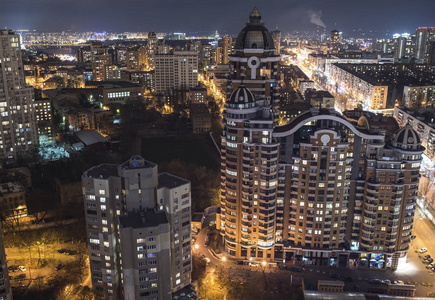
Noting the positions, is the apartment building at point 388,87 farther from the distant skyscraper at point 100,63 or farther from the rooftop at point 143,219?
the rooftop at point 143,219

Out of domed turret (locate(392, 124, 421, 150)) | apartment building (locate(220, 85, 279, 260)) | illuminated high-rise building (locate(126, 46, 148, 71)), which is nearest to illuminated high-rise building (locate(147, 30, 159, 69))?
illuminated high-rise building (locate(126, 46, 148, 71))

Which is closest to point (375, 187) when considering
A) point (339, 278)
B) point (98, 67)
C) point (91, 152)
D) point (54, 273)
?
point (339, 278)

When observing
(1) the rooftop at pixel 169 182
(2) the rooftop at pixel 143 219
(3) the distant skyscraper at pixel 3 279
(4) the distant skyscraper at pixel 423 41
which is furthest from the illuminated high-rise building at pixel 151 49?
(2) the rooftop at pixel 143 219

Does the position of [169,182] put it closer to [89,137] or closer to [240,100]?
[240,100]

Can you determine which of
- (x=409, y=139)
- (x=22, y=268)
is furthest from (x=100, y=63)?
(x=409, y=139)

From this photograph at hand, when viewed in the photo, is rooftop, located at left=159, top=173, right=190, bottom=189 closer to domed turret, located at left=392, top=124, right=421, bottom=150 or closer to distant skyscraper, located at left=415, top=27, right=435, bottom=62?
domed turret, located at left=392, top=124, right=421, bottom=150
